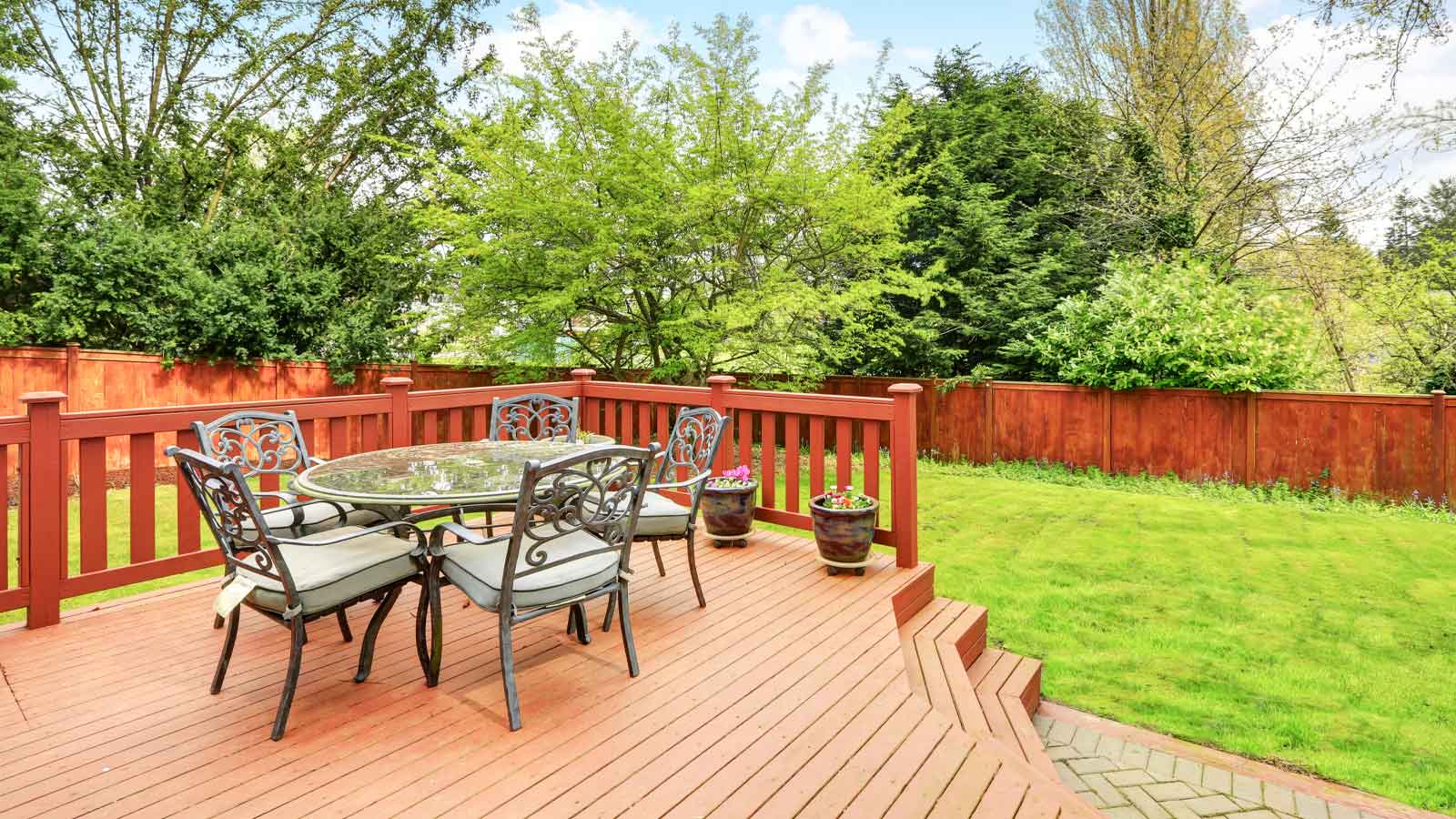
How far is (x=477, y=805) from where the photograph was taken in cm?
171

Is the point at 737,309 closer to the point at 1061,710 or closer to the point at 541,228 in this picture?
the point at 541,228

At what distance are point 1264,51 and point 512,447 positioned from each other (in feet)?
40.3

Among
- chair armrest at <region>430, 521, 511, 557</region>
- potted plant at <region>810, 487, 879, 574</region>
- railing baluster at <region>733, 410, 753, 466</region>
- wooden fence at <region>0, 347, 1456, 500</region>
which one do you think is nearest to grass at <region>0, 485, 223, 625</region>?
wooden fence at <region>0, 347, 1456, 500</region>

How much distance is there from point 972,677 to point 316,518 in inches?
114

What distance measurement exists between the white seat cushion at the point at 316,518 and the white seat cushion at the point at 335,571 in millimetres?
369

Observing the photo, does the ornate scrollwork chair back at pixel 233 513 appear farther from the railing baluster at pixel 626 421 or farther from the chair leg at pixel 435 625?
the railing baluster at pixel 626 421

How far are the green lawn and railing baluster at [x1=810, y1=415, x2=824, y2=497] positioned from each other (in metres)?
1.20

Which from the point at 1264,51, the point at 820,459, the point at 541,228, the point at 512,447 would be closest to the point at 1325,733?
the point at 820,459

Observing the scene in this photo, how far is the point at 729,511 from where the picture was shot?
4.07m

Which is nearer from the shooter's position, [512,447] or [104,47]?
[512,447]

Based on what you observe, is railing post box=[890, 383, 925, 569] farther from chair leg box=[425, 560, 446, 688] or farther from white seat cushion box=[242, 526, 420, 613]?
white seat cushion box=[242, 526, 420, 613]

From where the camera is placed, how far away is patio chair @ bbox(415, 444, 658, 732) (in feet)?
6.85

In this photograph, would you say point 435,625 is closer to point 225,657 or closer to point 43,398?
point 225,657

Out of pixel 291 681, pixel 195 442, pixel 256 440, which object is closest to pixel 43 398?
pixel 256 440
